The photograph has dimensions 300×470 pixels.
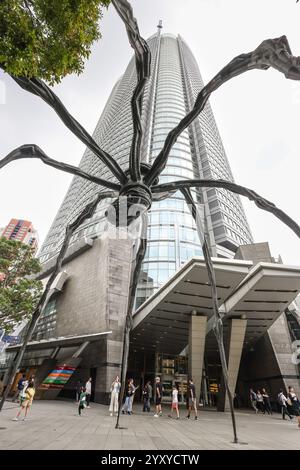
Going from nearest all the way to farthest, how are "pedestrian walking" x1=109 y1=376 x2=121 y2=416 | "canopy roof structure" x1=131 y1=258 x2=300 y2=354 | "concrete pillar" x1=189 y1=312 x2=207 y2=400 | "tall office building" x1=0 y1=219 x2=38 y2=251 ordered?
"pedestrian walking" x1=109 y1=376 x2=121 y2=416
"canopy roof structure" x1=131 y1=258 x2=300 y2=354
"concrete pillar" x1=189 y1=312 x2=207 y2=400
"tall office building" x1=0 y1=219 x2=38 y2=251

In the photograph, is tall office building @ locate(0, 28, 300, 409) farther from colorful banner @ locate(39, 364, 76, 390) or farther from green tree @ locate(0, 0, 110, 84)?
green tree @ locate(0, 0, 110, 84)

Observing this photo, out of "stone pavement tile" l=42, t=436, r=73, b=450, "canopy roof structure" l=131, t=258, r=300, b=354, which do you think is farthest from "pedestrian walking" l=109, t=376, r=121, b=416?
"stone pavement tile" l=42, t=436, r=73, b=450

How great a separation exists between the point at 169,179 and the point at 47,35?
41.2m

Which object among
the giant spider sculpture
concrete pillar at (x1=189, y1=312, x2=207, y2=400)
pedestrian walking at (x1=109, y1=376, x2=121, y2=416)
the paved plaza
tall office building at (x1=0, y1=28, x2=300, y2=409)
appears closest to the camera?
the giant spider sculpture

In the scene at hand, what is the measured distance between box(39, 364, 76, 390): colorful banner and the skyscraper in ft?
44.9

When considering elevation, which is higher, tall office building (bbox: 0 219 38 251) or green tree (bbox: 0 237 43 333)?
tall office building (bbox: 0 219 38 251)

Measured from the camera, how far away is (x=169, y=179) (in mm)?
43750

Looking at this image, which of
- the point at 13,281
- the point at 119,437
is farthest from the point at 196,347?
the point at 119,437

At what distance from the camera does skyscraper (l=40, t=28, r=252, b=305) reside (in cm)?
3667

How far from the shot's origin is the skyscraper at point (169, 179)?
36672 mm

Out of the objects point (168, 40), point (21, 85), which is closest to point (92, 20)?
point (21, 85)

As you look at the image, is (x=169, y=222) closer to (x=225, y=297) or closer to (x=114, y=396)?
(x=225, y=297)

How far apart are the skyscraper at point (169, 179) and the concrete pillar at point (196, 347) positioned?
498 inches

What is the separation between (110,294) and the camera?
Result: 2292 centimetres
